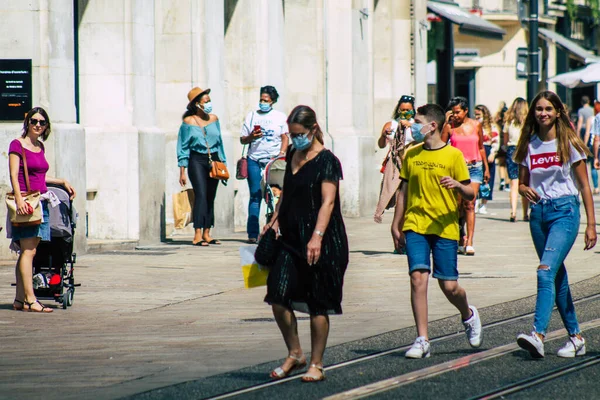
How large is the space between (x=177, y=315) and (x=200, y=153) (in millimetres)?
5986

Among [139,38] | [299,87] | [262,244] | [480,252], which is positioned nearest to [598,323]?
[262,244]

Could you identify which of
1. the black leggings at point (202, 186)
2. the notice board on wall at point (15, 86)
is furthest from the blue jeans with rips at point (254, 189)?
the notice board on wall at point (15, 86)

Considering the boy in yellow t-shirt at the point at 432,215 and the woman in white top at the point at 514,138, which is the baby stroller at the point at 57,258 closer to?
the boy in yellow t-shirt at the point at 432,215

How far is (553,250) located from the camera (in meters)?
8.36

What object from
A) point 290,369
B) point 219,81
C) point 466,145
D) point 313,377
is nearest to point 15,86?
point 219,81

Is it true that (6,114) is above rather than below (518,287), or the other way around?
above

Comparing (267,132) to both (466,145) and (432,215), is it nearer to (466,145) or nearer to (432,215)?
(466,145)

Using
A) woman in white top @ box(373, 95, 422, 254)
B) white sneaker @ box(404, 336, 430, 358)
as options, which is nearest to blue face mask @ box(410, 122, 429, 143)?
white sneaker @ box(404, 336, 430, 358)

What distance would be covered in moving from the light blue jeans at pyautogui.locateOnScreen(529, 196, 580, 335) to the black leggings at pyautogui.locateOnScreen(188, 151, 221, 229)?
794 centimetres

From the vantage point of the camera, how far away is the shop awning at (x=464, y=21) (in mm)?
31391

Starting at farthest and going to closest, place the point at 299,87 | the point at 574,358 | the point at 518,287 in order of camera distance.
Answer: the point at 299,87, the point at 518,287, the point at 574,358

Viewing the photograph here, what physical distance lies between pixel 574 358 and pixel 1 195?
744cm

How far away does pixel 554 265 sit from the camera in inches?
328

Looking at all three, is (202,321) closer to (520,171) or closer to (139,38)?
(520,171)
